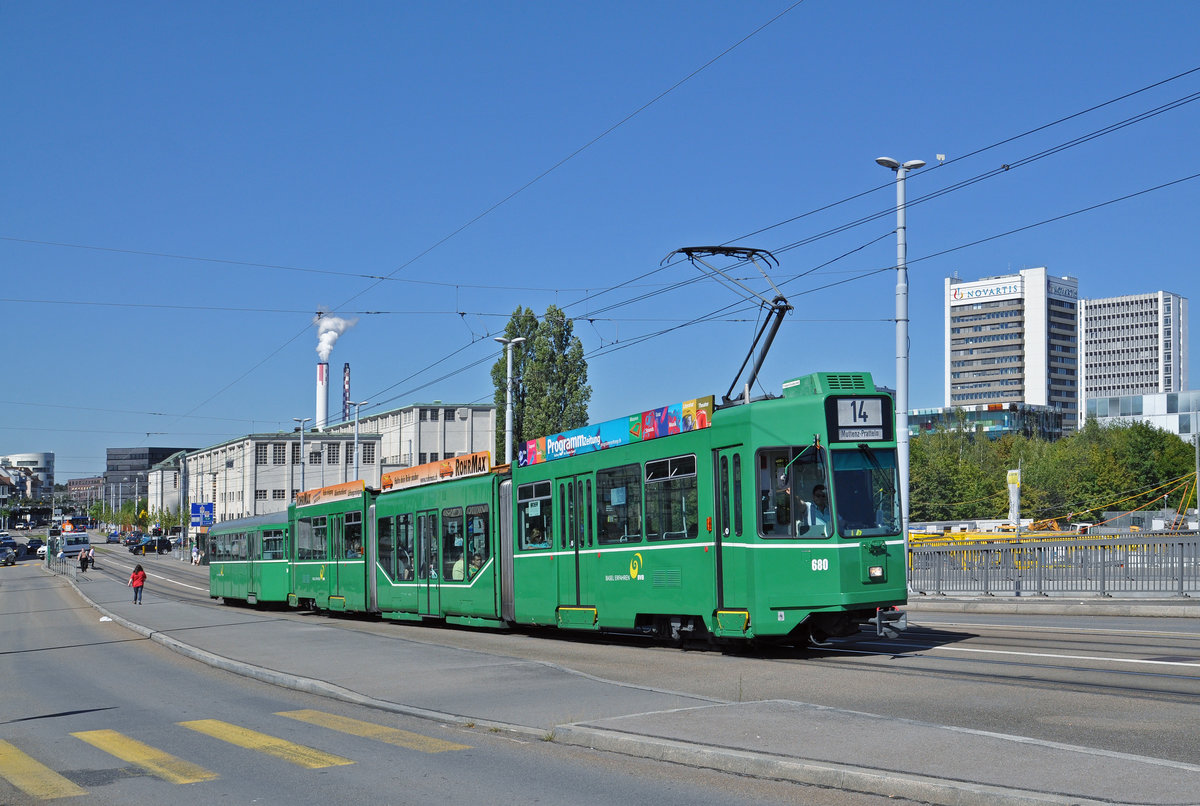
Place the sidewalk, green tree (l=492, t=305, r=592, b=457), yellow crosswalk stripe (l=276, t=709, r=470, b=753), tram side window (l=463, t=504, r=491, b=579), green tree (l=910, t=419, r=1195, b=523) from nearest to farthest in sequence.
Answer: the sidewalk < yellow crosswalk stripe (l=276, t=709, r=470, b=753) < tram side window (l=463, t=504, r=491, b=579) < green tree (l=492, t=305, r=592, b=457) < green tree (l=910, t=419, r=1195, b=523)

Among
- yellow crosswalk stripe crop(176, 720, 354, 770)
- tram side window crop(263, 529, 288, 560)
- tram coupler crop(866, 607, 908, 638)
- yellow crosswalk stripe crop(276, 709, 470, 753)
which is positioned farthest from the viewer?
tram side window crop(263, 529, 288, 560)

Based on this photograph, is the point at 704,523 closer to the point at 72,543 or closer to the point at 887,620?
the point at 887,620

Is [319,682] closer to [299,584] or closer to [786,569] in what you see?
[786,569]

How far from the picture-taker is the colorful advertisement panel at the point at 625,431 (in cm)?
1627

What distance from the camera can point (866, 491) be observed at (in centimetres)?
1490

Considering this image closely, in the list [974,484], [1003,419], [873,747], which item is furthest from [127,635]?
[1003,419]

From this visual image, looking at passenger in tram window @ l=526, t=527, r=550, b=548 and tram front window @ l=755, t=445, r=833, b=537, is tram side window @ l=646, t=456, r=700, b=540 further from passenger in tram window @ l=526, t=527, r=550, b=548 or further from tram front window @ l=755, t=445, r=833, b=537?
passenger in tram window @ l=526, t=527, r=550, b=548

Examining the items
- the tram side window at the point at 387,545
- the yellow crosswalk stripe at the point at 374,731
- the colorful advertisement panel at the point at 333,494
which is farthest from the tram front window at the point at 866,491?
the colorful advertisement panel at the point at 333,494

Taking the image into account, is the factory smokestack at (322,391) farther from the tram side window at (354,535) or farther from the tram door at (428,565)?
the tram door at (428,565)

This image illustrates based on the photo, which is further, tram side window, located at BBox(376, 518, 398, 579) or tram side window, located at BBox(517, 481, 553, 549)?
tram side window, located at BBox(376, 518, 398, 579)

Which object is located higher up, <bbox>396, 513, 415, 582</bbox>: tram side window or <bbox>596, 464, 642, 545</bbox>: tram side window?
<bbox>596, 464, 642, 545</bbox>: tram side window

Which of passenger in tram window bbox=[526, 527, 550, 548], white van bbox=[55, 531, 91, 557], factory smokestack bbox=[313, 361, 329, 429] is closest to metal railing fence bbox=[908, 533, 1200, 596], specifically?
passenger in tram window bbox=[526, 527, 550, 548]

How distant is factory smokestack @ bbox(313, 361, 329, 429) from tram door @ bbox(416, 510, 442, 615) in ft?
366

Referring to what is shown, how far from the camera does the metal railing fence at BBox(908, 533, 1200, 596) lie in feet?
72.9
